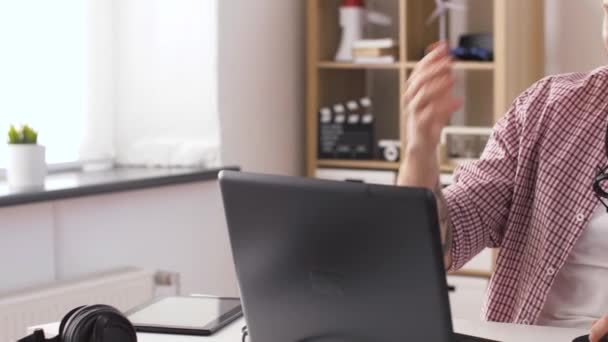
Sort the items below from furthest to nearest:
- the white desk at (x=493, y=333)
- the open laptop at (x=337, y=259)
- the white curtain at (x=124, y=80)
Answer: the white curtain at (x=124, y=80)
the white desk at (x=493, y=333)
the open laptop at (x=337, y=259)

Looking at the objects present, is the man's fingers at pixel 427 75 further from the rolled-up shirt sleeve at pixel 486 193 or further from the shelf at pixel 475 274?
the shelf at pixel 475 274

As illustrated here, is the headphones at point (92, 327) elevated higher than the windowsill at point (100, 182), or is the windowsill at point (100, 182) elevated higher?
the windowsill at point (100, 182)

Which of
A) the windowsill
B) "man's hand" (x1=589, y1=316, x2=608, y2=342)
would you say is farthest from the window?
"man's hand" (x1=589, y1=316, x2=608, y2=342)

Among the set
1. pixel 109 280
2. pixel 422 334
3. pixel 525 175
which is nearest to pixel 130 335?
pixel 422 334

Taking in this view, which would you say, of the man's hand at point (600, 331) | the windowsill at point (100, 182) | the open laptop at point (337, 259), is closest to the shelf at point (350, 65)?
the windowsill at point (100, 182)

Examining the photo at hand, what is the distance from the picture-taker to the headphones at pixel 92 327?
143 cm

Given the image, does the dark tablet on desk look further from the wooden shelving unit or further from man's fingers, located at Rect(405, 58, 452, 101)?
the wooden shelving unit

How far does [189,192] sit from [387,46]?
84 centimetres

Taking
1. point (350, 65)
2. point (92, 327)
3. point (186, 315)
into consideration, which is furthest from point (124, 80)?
point (92, 327)

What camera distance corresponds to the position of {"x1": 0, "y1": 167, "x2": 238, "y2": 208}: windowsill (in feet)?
8.55

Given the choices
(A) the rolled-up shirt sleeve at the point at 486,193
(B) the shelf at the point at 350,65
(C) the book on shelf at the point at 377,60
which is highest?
(C) the book on shelf at the point at 377,60

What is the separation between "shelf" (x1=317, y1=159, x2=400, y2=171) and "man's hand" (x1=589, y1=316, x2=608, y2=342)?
81.6 inches

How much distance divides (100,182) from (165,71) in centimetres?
57

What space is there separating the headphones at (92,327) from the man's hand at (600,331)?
0.64 meters
